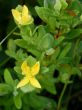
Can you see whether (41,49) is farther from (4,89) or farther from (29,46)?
(4,89)

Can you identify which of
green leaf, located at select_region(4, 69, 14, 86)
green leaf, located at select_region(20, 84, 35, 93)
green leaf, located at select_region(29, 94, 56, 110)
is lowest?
green leaf, located at select_region(29, 94, 56, 110)

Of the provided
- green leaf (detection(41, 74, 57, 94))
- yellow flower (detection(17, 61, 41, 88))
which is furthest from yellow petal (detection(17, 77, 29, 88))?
green leaf (detection(41, 74, 57, 94))

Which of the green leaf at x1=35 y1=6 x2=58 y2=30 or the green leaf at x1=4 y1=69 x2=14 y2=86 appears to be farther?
the green leaf at x1=4 y1=69 x2=14 y2=86

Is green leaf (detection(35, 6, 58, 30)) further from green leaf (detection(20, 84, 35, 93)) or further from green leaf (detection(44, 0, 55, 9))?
green leaf (detection(20, 84, 35, 93))

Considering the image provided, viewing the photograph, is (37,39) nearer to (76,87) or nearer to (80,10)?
(80,10)

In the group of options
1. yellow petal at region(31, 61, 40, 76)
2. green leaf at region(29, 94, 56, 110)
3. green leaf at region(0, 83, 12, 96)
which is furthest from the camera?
green leaf at region(29, 94, 56, 110)

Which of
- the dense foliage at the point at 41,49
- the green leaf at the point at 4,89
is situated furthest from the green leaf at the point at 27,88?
the green leaf at the point at 4,89

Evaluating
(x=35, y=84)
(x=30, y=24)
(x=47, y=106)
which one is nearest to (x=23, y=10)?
(x=30, y=24)

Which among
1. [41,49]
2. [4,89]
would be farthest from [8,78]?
[41,49]

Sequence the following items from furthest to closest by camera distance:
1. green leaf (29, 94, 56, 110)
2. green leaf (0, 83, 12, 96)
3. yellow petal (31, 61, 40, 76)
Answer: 1. green leaf (29, 94, 56, 110)
2. green leaf (0, 83, 12, 96)
3. yellow petal (31, 61, 40, 76)
